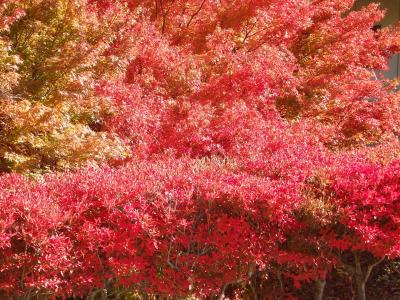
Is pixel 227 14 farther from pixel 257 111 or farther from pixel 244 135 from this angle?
pixel 244 135

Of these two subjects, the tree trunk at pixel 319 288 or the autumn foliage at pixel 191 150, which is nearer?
the autumn foliage at pixel 191 150

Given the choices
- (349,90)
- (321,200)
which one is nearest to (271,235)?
(321,200)

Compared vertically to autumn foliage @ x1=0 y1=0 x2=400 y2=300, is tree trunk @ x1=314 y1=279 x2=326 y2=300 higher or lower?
lower

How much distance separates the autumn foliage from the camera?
15.6ft

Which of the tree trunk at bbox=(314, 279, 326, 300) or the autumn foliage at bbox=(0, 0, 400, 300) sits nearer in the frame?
the autumn foliage at bbox=(0, 0, 400, 300)

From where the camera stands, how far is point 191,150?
7.40 m

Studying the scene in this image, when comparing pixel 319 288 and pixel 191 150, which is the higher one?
pixel 191 150

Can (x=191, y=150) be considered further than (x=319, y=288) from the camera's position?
Yes

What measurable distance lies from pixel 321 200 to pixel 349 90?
18.2ft

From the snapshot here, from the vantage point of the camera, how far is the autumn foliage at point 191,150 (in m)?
4.75

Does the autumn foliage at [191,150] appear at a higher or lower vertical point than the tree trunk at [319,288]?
higher

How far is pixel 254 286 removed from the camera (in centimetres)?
652

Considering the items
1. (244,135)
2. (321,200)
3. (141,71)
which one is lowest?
(321,200)

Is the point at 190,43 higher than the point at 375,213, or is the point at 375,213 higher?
the point at 190,43
